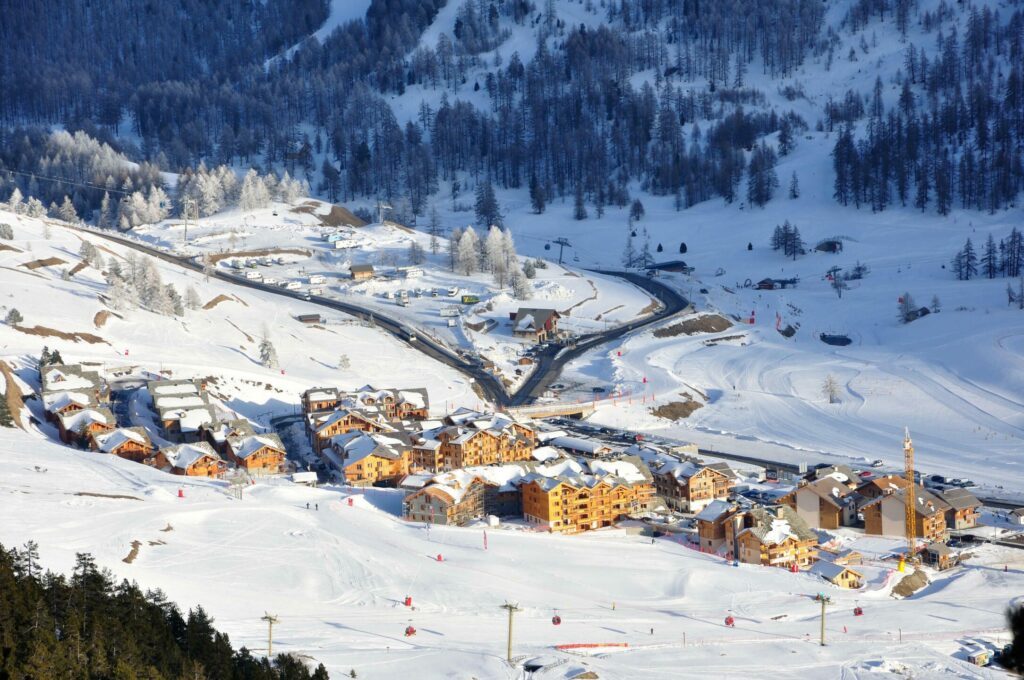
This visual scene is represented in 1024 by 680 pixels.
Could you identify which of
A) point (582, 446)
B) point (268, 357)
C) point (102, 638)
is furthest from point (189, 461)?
point (102, 638)

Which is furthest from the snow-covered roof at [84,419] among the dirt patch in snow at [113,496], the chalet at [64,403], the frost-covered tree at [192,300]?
the frost-covered tree at [192,300]

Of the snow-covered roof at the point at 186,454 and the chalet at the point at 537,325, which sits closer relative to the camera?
the snow-covered roof at the point at 186,454

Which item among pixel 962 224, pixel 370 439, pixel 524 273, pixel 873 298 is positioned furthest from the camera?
pixel 962 224

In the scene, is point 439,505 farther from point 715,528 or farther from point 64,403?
point 64,403

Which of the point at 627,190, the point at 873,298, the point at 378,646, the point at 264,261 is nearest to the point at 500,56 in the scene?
the point at 627,190

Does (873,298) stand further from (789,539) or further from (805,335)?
(789,539)

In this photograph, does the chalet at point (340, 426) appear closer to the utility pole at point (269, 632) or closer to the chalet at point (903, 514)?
the chalet at point (903, 514)
